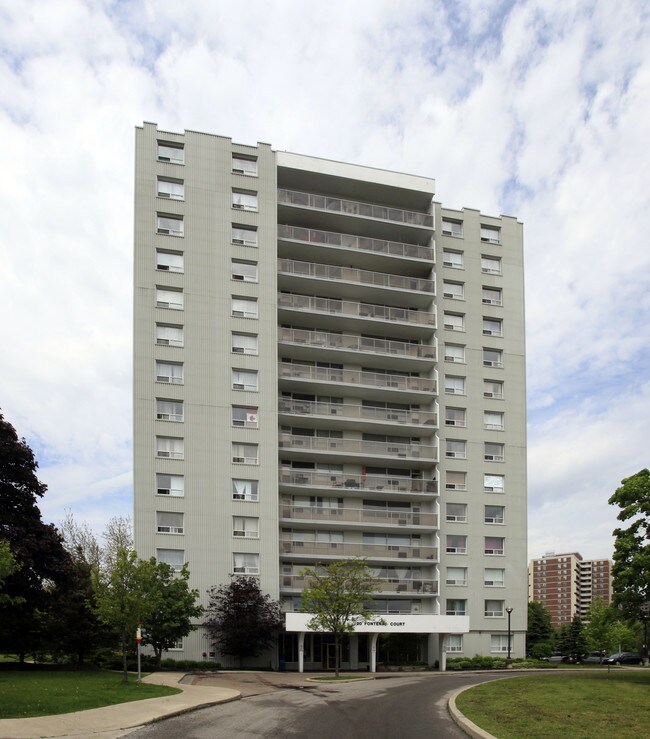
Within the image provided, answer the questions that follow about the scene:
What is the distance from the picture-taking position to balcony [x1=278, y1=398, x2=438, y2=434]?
57906mm

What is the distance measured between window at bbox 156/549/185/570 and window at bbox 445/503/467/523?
21556 millimetres

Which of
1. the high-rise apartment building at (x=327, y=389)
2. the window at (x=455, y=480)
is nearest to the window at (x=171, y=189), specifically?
the high-rise apartment building at (x=327, y=389)

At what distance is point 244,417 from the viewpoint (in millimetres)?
54500

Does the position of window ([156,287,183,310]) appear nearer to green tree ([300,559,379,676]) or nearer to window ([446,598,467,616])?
green tree ([300,559,379,676])

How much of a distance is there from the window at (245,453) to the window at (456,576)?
59.9 feet

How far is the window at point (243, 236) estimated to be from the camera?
57.2 metres

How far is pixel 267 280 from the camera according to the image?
187ft

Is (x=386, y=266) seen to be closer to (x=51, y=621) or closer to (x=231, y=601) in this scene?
(x=231, y=601)

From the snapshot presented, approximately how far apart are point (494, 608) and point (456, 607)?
3.47 metres

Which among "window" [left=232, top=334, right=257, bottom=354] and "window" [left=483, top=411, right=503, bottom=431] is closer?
"window" [left=232, top=334, right=257, bottom=354]

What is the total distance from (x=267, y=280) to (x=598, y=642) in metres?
43.1

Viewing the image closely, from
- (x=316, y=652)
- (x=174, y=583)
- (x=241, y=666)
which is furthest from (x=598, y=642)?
(x=174, y=583)

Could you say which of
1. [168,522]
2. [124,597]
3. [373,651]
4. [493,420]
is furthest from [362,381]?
[124,597]

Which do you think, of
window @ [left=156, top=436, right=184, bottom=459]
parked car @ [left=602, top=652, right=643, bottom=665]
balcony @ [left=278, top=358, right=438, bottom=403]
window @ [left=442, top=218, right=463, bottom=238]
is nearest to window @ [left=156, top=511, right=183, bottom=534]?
window @ [left=156, top=436, right=184, bottom=459]
